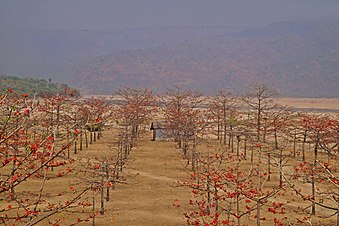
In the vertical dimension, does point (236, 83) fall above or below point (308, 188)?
above

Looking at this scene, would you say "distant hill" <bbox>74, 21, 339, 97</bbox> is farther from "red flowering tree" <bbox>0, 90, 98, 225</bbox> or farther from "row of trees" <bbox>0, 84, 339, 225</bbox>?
"red flowering tree" <bbox>0, 90, 98, 225</bbox>

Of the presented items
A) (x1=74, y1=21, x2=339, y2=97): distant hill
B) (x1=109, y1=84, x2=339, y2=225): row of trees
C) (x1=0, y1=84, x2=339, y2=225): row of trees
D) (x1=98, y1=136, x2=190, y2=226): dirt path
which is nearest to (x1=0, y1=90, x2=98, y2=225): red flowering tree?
(x1=0, y1=84, x2=339, y2=225): row of trees

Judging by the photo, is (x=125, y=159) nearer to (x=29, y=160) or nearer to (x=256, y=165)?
(x=256, y=165)

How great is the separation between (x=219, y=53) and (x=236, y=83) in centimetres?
4063

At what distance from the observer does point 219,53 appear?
194500 millimetres

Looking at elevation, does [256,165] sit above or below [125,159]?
below

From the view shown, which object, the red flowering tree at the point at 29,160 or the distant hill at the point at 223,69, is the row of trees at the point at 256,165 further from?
the distant hill at the point at 223,69

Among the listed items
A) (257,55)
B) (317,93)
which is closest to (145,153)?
(317,93)

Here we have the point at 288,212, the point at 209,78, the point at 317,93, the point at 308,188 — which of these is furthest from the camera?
the point at 209,78

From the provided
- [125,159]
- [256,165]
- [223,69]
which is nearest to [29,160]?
[125,159]

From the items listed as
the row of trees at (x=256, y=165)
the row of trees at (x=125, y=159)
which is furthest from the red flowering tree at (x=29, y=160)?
the row of trees at (x=256, y=165)

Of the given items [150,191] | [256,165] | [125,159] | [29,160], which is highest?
[29,160]

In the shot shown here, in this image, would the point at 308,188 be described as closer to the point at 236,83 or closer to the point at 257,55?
the point at 236,83

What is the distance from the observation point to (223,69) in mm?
173375
